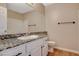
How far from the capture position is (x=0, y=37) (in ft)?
4.78

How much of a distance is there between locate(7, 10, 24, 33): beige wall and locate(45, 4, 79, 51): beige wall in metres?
0.46

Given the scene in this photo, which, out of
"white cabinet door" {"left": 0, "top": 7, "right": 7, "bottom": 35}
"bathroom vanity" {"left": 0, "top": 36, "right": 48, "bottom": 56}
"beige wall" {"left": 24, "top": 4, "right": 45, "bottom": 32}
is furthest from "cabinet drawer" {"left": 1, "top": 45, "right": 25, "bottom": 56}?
"beige wall" {"left": 24, "top": 4, "right": 45, "bottom": 32}

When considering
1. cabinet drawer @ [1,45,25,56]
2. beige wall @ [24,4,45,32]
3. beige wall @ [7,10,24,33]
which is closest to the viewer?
cabinet drawer @ [1,45,25,56]

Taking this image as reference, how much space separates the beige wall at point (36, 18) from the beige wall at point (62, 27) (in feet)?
0.32

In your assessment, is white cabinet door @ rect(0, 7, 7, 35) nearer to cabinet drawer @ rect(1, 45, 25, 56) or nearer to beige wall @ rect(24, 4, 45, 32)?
beige wall @ rect(24, 4, 45, 32)

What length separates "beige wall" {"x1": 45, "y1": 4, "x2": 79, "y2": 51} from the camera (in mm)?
1695

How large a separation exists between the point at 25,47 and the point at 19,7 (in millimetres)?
782

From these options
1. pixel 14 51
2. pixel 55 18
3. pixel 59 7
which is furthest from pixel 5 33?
pixel 59 7

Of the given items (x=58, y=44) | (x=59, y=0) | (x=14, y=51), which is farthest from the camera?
(x=58, y=44)

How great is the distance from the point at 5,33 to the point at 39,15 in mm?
695

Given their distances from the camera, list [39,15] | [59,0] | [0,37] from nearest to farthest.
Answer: [0,37], [59,0], [39,15]

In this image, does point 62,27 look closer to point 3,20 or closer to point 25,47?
point 25,47

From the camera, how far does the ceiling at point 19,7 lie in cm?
164

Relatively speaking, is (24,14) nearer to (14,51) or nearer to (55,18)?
(55,18)
